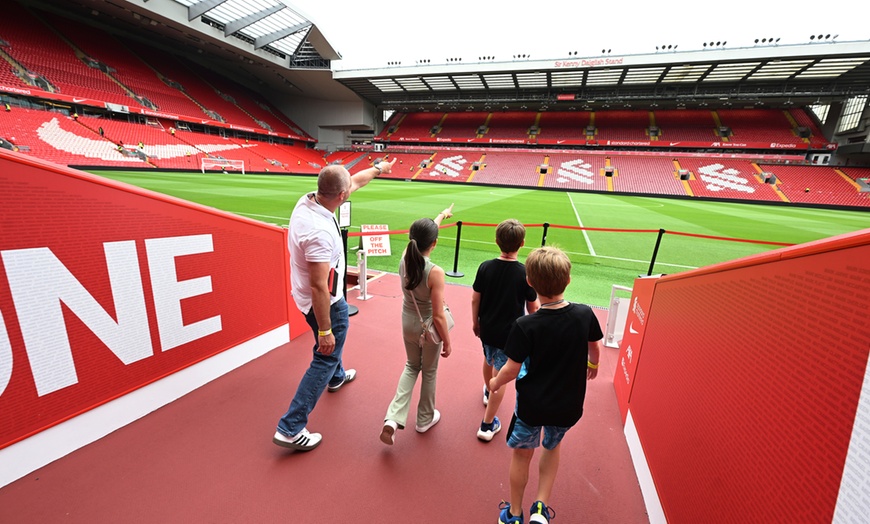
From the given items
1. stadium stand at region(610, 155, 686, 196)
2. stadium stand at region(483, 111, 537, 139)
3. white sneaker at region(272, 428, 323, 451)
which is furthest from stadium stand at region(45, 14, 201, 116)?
stadium stand at region(610, 155, 686, 196)

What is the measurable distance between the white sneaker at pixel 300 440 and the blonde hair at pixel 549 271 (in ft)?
6.24

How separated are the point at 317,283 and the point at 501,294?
125 cm

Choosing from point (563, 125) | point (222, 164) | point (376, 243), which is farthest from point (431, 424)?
point (563, 125)

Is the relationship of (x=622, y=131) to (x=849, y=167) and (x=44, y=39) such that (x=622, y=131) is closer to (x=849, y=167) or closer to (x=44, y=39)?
(x=849, y=167)

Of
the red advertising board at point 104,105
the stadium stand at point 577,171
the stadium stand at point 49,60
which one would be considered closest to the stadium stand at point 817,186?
the stadium stand at point 577,171

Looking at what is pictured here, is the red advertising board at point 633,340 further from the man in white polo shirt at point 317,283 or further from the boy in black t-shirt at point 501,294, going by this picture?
the man in white polo shirt at point 317,283

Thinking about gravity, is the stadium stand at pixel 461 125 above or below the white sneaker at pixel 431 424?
above

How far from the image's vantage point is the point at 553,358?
1.72 metres

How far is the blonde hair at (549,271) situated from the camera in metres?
1.68

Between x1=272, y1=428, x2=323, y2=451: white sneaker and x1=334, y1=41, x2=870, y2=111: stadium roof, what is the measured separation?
35167 millimetres

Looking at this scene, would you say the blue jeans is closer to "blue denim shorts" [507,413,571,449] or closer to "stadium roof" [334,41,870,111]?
"blue denim shorts" [507,413,571,449]

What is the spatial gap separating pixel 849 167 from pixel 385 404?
45.4 m

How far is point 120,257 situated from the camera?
2334mm

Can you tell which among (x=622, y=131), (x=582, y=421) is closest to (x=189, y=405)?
(x=582, y=421)
